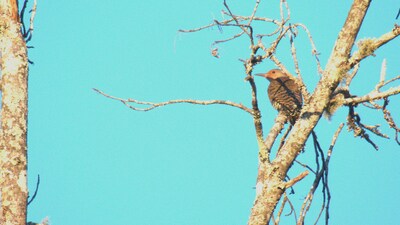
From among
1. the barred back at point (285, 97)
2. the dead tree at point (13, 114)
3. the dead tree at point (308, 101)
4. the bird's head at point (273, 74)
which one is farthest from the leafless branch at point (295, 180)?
the bird's head at point (273, 74)

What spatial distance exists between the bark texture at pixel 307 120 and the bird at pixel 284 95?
5.23 feet

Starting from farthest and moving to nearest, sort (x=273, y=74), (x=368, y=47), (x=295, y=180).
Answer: (x=273, y=74) → (x=368, y=47) → (x=295, y=180)

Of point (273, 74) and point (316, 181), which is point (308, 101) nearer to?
point (316, 181)

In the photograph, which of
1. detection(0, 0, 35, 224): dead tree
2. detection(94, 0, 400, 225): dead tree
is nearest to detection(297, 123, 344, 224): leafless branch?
detection(94, 0, 400, 225): dead tree

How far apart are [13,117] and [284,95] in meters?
4.77

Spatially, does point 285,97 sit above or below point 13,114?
above

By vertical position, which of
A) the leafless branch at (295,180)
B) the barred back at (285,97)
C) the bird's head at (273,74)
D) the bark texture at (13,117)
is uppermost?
the bird's head at (273,74)

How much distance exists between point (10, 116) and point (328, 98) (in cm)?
228

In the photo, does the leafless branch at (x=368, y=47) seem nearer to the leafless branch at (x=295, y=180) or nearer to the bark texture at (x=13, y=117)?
the leafless branch at (x=295, y=180)

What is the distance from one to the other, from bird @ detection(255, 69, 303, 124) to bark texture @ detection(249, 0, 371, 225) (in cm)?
160

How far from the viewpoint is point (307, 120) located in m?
4.16

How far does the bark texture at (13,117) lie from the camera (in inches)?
162

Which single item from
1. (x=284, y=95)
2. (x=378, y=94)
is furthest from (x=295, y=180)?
(x=284, y=95)

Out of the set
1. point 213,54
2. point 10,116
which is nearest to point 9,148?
point 10,116
